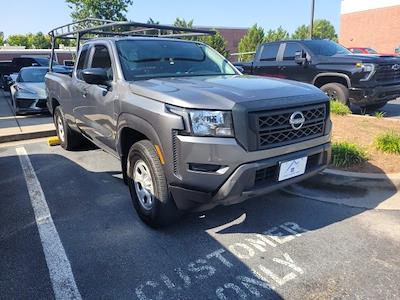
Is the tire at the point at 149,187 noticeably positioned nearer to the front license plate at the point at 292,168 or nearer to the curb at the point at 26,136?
the front license plate at the point at 292,168

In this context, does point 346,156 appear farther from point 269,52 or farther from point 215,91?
point 269,52

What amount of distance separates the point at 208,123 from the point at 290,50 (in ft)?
24.7

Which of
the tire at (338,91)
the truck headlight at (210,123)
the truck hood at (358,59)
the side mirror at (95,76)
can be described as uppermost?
the truck hood at (358,59)

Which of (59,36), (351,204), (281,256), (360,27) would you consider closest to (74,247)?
(281,256)

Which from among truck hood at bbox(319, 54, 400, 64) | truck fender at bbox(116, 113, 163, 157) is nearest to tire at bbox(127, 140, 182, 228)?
truck fender at bbox(116, 113, 163, 157)

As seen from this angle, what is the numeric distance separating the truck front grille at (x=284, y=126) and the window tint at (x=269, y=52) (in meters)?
6.99

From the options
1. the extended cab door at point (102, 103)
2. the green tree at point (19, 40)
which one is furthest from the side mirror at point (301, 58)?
the green tree at point (19, 40)

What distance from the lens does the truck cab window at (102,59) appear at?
419cm

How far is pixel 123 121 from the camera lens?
371 centimetres

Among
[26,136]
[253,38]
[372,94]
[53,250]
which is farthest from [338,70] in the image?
[253,38]

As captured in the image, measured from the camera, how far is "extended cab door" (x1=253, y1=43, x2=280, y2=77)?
9.98 metres

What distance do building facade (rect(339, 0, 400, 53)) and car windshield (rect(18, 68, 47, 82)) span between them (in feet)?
138

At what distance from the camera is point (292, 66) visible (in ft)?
30.9

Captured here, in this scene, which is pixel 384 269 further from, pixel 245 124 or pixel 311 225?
pixel 245 124
